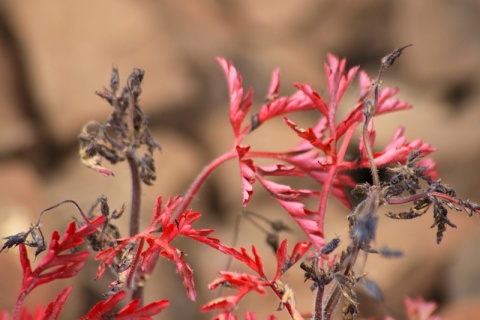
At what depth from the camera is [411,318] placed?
959 millimetres

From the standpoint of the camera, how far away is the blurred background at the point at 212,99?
3.32 metres

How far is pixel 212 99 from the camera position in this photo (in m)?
4.40

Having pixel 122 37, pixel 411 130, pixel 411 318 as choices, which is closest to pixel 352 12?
pixel 411 130

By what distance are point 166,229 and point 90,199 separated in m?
2.91

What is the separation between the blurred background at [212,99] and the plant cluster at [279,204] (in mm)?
2019

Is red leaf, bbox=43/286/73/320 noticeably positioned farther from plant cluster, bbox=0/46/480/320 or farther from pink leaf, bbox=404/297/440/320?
pink leaf, bbox=404/297/440/320

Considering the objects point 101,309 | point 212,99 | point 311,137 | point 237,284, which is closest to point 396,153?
point 311,137

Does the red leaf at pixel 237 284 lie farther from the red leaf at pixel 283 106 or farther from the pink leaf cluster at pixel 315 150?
the red leaf at pixel 283 106

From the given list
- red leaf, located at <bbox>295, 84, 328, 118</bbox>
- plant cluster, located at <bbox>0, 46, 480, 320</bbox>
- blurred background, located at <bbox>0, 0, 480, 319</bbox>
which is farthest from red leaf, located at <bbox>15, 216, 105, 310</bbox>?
blurred background, located at <bbox>0, 0, 480, 319</bbox>

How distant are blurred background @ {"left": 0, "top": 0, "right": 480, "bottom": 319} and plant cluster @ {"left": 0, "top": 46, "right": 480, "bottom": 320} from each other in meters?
2.02

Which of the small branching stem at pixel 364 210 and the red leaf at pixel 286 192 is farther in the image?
the red leaf at pixel 286 192

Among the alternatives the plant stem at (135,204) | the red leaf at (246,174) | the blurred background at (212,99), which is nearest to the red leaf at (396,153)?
the red leaf at (246,174)

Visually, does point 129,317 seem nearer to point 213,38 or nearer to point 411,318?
point 411,318

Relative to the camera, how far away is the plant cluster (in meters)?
0.66
